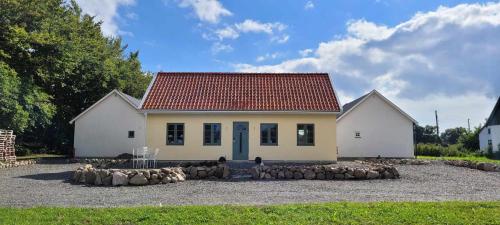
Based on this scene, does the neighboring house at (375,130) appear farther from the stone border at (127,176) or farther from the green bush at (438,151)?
the stone border at (127,176)

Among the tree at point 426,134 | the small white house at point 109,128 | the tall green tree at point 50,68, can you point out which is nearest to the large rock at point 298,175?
the small white house at point 109,128

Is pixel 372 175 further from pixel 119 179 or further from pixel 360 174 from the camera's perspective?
pixel 119 179

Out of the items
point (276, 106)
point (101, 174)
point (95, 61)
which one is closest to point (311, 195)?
point (101, 174)

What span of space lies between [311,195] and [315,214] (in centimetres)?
305

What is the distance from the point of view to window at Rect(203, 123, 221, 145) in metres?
22.2

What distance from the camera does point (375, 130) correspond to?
1154 inches

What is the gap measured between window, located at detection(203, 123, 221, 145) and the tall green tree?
10.7m

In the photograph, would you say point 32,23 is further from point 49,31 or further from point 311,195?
point 311,195

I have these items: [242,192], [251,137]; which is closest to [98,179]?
[242,192]

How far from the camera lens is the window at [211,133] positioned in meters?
22.2

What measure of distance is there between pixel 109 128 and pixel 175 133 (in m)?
8.40

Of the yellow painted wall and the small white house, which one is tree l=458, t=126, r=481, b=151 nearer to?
the yellow painted wall

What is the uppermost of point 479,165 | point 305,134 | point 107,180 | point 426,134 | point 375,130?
point 426,134

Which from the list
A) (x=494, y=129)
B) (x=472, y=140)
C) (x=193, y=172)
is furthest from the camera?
(x=472, y=140)
